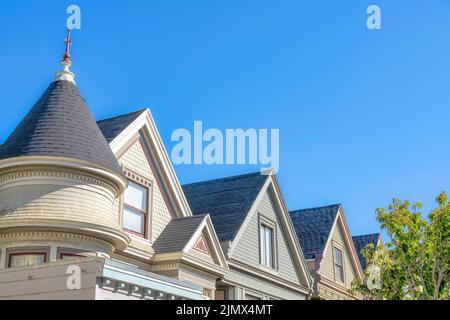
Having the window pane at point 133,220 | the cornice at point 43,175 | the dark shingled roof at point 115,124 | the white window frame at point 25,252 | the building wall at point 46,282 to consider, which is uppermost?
the dark shingled roof at point 115,124

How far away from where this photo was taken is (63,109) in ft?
60.1

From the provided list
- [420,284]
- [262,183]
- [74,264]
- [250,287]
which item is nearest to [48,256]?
[74,264]

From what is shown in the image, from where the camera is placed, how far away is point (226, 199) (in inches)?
1053

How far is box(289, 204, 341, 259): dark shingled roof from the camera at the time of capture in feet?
106

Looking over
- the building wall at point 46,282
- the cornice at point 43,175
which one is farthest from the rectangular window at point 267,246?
the building wall at point 46,282

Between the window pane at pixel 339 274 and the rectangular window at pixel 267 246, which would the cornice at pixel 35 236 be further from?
the window pane at pixel 339 274

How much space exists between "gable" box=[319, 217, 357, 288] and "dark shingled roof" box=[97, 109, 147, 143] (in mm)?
13672

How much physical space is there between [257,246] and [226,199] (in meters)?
2.41

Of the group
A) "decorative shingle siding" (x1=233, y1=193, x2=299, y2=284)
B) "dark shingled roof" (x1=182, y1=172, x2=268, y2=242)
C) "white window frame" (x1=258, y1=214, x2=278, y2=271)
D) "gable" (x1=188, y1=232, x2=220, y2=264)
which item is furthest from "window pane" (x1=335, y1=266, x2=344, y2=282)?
"gable" (x1=188, y1=232, x2=220, y2=264)

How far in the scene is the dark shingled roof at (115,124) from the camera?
20.3 metres

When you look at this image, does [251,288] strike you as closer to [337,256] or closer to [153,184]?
[153,184]

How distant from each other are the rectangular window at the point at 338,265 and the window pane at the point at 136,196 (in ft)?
50.0
